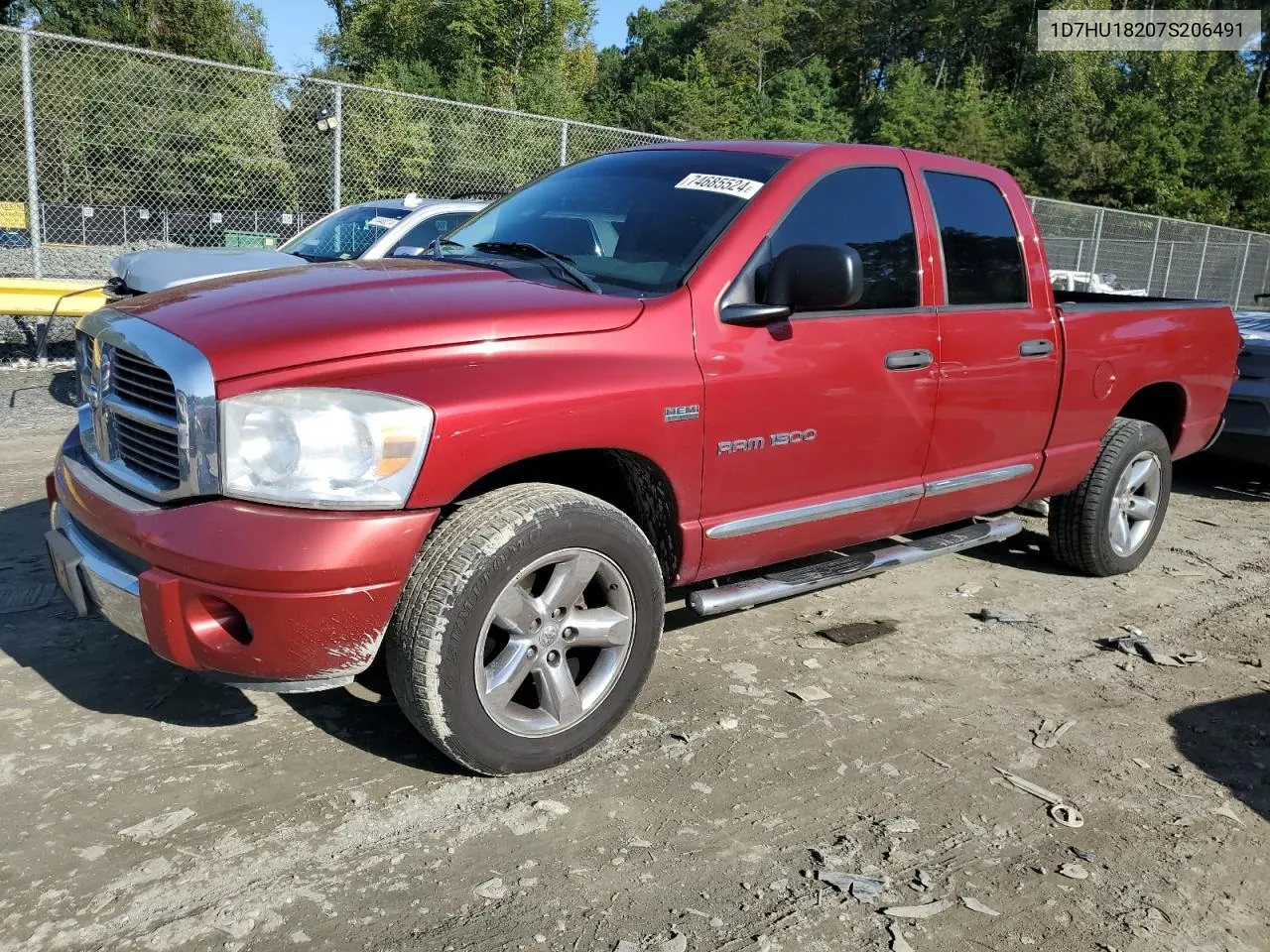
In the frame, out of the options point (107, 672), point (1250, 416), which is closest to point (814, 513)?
point (107, 672)

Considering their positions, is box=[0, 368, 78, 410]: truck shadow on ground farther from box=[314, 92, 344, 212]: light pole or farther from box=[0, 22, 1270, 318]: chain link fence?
box=[314, 92, 344, 212]: light pole

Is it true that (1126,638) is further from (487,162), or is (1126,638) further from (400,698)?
(487,162)

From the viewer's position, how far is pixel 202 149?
12.5 m

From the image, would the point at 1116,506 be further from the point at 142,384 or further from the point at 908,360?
the point at 142,384

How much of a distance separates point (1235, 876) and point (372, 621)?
2362 millimetres

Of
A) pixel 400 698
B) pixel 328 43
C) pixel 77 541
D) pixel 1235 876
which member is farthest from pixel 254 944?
pixel 328 43

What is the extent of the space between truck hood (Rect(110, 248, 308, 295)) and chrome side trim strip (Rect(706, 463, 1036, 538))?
4664 mm

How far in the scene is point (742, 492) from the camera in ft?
11.0

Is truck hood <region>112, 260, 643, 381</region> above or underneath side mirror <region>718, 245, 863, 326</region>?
underneath

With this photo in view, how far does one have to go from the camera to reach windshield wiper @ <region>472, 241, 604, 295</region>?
10.7 feet

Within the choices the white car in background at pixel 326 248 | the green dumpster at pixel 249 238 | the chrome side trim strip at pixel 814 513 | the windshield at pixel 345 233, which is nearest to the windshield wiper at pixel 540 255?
the chrome side trim strip at pixel 814 513

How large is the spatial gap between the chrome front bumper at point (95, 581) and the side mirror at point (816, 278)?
2.06 meters

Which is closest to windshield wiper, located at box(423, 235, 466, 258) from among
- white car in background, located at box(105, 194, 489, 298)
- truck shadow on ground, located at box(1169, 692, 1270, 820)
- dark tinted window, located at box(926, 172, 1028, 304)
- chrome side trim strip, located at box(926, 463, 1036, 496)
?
dark tinted window, located at box(926, 172, 1028, 304)

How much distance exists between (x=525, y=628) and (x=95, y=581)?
3.79 ft
